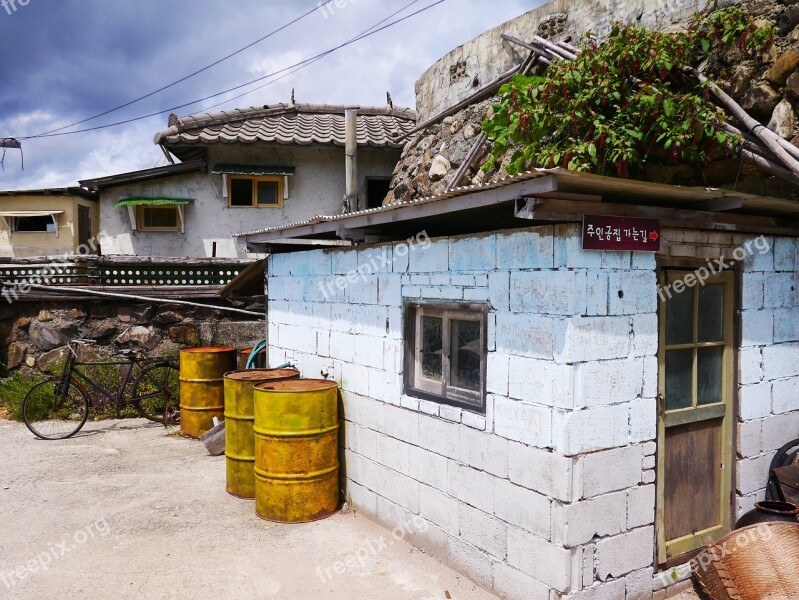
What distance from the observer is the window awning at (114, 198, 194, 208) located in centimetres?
1298

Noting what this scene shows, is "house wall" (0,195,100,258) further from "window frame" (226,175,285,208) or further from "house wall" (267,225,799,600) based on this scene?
"house wall" (267,225,799,600)

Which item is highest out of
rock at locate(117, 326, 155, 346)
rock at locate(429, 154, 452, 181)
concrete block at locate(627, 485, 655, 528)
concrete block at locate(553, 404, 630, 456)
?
rock at locate(429, 154, 452, 181)

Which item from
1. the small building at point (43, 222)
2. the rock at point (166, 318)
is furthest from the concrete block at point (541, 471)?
the small building at point (43, 222)

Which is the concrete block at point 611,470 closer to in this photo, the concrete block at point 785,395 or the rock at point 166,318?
the concrete block at point 785,395

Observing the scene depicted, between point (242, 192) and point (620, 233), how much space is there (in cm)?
1111

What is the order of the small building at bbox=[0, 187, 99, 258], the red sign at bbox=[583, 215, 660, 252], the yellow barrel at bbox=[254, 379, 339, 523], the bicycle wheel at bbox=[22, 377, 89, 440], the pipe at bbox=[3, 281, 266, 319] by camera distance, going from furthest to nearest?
1. the small building at bbox=[0, 187, 99, 258]
2. the pipe at bbox=[3, 281, 266, 319]
3. the bicycle wheel at bbox=[22, 377, 89, 440]
4. the yellow barrel at bbox=[254, 379, 339, 523]
5. the red sign at bbox=[583, 215, 660, 252]

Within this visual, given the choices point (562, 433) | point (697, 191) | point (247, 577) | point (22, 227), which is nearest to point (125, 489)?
point (247, 577)

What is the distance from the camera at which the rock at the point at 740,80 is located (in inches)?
229

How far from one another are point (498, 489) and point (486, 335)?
105 cm

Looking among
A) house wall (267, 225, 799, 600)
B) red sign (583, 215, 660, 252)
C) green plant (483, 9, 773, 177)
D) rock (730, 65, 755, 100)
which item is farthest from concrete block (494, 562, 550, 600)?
rock (730, 65, 755, 100)

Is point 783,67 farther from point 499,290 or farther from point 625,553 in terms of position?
point 625,553

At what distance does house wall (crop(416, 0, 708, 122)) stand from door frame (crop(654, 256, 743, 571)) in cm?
351

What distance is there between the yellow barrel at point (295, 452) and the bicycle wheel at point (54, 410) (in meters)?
4.41

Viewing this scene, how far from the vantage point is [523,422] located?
13.4ft
